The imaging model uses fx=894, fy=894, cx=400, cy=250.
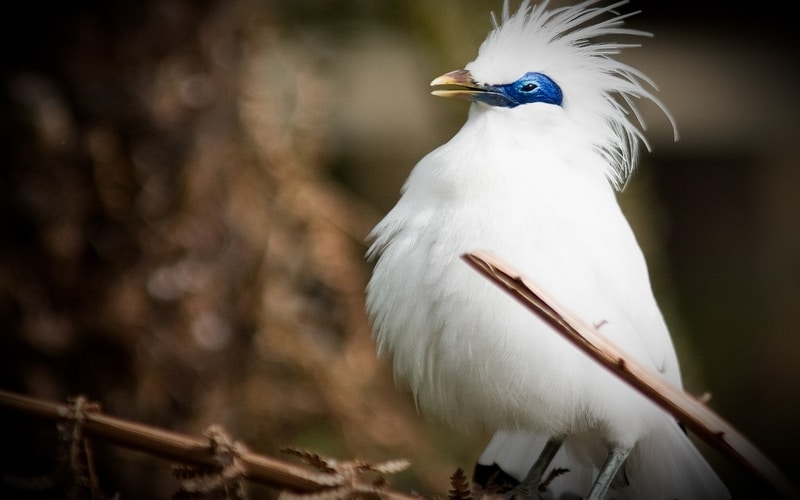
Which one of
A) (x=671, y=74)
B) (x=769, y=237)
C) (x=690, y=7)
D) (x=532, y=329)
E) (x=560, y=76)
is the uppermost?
(x=690, y=7)

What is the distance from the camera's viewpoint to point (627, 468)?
176cm

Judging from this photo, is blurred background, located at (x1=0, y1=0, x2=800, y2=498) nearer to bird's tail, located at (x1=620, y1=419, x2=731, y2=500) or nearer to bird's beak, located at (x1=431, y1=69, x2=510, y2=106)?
bird's tail, located at (x1=620, y1=419, x2=731, y2=500)

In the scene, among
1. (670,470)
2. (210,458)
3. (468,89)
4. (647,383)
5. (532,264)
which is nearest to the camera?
(647,383)

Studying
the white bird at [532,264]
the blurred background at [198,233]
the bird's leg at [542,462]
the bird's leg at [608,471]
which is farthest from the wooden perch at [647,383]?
the blurred background at [198,233]

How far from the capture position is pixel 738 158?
4207 mm

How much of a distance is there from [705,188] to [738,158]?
202mm

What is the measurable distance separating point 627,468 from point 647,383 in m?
0.74

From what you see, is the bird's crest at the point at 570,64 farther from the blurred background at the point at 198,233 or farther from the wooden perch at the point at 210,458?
the blurred background at the point at 198,233

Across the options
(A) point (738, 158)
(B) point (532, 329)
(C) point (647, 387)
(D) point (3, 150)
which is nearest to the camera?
(C) point (647, 387)

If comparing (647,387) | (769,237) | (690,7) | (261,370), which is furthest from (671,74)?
(647,387)

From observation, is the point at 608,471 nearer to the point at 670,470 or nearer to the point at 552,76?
the point at 670,470

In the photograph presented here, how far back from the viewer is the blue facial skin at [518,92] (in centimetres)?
157

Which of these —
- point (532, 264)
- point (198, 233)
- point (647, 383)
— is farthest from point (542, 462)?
point (198, 233)

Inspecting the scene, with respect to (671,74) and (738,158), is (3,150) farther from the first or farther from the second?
(738,158)
